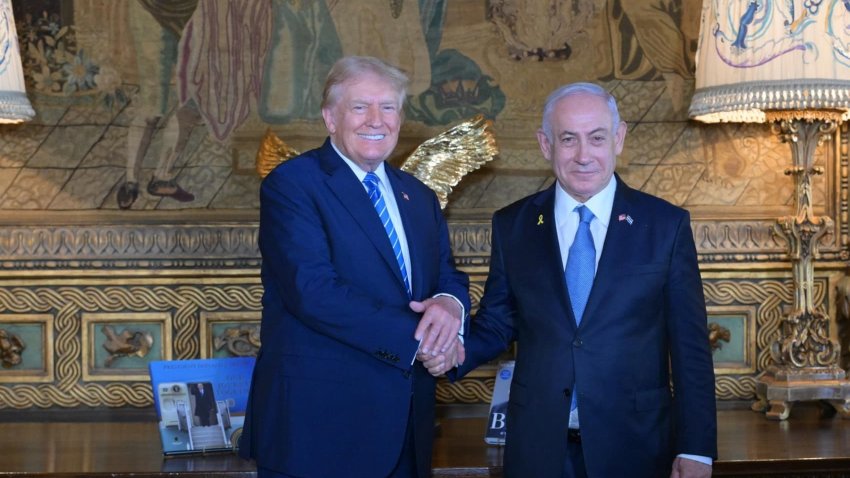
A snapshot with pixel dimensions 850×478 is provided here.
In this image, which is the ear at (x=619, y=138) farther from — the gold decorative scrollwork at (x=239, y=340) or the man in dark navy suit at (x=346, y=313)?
the gold decorative scrollwork at (x=239, y=340)

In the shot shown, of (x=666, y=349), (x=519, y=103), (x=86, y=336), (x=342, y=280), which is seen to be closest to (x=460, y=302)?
(x=342, y=280)

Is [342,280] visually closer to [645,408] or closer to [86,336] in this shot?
[645,408]

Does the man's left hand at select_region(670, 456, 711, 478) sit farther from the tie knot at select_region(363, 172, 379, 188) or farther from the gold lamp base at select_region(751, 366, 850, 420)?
the gold lamp base at select_region(751, 366, 850, 420)

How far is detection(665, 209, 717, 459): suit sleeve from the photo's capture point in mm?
2779

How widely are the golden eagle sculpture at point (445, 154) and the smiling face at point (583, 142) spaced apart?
164 centimetres

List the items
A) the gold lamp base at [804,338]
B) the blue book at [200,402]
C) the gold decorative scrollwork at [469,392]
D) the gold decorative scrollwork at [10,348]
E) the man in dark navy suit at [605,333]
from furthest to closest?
the gold decorative scrollwork at [469,392], the gold decorative scrollwork at [10,348], the gold lamp base at [804,338], the blue book at [200,402], the man in dark navy suit at [605,333]

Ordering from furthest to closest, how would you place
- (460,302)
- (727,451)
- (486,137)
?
(486,137) < (727,451) < (460,302)

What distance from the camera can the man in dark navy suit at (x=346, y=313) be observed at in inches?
112

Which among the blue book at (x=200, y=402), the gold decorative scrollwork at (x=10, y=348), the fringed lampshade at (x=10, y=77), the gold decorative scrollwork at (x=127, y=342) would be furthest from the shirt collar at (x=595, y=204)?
the gold decorative scrollwork at (x=10, y=348)

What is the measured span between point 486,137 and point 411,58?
50cm

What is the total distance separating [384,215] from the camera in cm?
302

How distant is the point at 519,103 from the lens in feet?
15.4

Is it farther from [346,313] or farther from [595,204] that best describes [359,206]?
[595,204]

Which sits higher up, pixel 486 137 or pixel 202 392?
pixel 486 137
